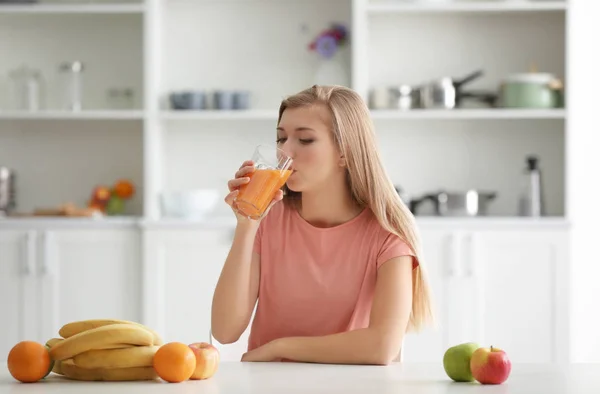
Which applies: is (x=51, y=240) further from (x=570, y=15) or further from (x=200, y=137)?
(x=570, y=15)

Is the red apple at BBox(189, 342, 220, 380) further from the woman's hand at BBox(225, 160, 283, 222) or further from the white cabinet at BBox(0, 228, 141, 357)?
the white cabinet at BBox(0, 228, 141, 357)

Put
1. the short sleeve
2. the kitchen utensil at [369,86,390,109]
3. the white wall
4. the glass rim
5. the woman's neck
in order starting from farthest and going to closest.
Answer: the white wall < the kitchen utensil at [369,86,390,109] < the woman's neck < the short sleeve < the glass rim

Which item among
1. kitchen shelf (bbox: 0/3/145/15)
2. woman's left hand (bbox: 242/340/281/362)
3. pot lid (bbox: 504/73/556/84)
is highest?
kitchen shelf (bbox: 0/3/145/15)

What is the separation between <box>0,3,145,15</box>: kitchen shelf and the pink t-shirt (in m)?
2.27

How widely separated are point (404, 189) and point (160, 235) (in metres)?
1.13

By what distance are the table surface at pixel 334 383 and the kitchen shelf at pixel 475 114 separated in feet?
7.98

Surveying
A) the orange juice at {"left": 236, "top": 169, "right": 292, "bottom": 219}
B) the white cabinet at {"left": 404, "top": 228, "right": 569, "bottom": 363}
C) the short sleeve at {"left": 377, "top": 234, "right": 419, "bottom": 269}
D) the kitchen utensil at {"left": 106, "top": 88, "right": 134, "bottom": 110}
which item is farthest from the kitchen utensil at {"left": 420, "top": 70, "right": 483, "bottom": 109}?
the orange juice at {"left": 236, "top": 169, "right": 292, "bottom": 219}

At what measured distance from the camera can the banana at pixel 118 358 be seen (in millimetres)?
1506

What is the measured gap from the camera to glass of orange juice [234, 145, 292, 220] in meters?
1.78

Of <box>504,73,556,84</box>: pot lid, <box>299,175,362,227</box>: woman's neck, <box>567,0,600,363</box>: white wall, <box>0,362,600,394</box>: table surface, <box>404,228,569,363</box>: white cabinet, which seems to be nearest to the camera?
<box>0,362,600,394</box>: table surface

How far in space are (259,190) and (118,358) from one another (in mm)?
457

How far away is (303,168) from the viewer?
6.60ft

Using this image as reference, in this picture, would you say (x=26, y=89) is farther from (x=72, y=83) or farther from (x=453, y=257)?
(x=453, y=257)

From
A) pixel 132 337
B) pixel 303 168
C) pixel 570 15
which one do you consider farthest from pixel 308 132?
pixel 570 15
